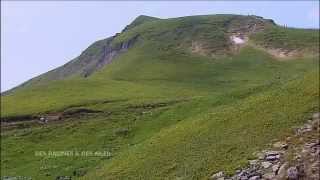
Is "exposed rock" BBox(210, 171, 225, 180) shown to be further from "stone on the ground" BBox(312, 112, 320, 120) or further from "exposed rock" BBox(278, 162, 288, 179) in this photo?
"stone on the ground" BBox(312, 112, 320, 120)

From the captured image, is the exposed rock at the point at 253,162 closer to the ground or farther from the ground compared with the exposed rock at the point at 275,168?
closer to the ground

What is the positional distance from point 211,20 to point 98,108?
8961cm

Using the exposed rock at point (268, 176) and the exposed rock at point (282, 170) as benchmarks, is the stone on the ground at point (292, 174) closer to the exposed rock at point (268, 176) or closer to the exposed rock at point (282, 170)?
the exposed rock at point (282, 170)

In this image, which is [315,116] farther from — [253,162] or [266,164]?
[266,164]

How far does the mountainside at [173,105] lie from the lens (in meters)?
38.1

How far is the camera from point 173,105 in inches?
2776

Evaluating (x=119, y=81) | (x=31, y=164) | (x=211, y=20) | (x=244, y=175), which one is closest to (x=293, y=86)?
(x=244, y=175)

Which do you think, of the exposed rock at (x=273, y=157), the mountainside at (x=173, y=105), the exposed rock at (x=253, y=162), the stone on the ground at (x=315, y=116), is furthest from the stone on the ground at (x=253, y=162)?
the stone on the ground at (x=315, y=116)

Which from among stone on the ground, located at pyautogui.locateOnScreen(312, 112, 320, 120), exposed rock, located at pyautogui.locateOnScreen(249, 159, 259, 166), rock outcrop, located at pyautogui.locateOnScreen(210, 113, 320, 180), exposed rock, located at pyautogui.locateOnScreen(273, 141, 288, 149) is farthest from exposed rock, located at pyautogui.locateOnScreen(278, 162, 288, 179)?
stone on the ground, located at pyautogui.locateOnScreen(312, 112, 320, 120)

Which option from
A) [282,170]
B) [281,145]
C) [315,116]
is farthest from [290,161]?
[315,116]

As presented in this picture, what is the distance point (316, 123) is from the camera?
3397cm

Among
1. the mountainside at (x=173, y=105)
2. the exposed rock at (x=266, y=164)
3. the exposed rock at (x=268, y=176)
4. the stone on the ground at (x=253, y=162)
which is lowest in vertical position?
the mountainside at (x=173, y=105)

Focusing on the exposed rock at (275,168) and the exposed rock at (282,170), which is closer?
the exposed rock at (282,170)

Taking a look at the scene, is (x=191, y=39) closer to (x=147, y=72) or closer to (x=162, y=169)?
(x=147, y=72)
